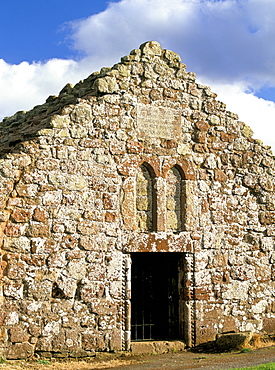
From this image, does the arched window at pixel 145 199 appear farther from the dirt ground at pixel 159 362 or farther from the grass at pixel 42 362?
the grass at pixel 42 362

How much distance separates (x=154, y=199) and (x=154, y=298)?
185cm

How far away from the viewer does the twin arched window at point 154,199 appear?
8188 mm

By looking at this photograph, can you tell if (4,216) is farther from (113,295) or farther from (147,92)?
(147,92)

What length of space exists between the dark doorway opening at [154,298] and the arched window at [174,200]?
1.92 feet

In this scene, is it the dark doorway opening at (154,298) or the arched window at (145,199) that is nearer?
the arched window at (145,199)

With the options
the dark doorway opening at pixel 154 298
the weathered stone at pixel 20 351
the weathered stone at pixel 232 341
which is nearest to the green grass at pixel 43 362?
the weathered stone at pixel 20 351

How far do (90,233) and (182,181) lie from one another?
1.96m

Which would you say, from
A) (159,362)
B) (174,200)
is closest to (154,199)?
(174,200)

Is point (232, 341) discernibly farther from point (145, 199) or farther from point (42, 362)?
point (42, 362)

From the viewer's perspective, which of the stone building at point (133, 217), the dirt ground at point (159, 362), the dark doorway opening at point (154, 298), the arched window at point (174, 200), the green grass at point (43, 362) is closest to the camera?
the dirt ground at point (159, 362)

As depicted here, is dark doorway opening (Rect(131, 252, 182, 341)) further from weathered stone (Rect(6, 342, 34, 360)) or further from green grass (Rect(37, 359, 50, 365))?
weathered stone (Rect(6, 342, 34, 360))

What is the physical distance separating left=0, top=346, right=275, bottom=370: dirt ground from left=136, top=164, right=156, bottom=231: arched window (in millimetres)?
2103

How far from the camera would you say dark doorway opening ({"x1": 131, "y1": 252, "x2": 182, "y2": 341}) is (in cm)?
848

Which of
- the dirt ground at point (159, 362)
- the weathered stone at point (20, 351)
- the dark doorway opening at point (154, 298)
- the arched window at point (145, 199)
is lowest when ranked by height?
the dirt ground at point (159, 362)
